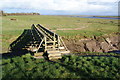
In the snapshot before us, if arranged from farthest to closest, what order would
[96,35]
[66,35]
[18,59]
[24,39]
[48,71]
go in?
[96,35] → [66,35] → [24,39] → [18,59] → [48,71]

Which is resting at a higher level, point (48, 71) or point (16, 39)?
point (16, 39)

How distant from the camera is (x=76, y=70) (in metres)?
10.0

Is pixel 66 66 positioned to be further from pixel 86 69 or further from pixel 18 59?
pixel 18 59

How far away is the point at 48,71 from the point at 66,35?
51.2 ft

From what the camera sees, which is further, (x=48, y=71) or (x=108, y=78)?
(x=48, y=71)

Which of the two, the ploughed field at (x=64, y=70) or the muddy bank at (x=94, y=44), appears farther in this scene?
the muddy bank at (x=94, y=44)

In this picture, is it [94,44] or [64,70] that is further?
[94,44]

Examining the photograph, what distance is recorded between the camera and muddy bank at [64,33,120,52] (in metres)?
22.7

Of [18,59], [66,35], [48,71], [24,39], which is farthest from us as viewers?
[66,35]

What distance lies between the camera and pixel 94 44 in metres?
23.9

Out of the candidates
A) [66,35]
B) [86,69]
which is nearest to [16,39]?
[66,35]

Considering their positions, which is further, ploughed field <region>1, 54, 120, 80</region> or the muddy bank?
the muddy bank

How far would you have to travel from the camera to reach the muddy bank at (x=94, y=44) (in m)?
22.7

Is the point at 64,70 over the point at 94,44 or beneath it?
beneath
